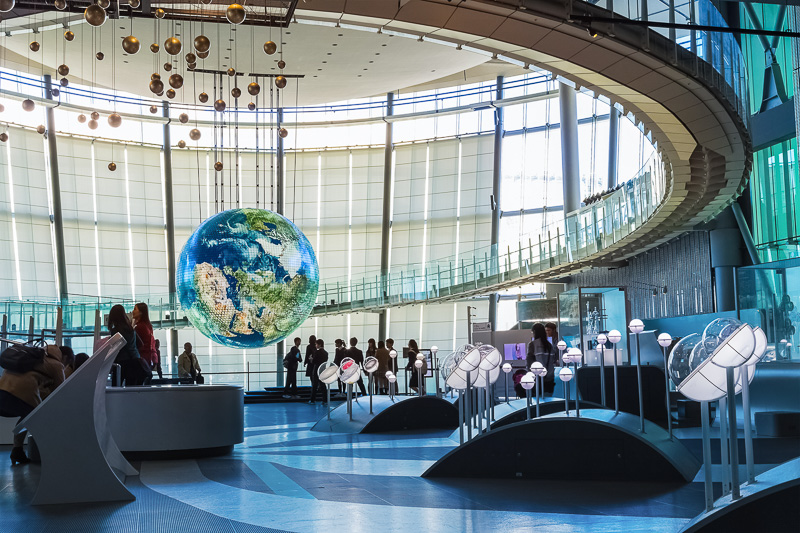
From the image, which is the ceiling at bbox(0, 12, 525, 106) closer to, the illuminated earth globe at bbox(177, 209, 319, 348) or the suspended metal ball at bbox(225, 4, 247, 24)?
the illuminated earth globe at bbox(177, 209, 319, 348)

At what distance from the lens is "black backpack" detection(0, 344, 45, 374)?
319 inches

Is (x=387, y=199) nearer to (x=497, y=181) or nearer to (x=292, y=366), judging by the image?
(x=497, y=181)

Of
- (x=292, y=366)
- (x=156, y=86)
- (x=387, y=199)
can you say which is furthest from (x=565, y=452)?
(x=387, y=199)

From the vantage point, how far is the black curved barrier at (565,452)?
7.42 metres

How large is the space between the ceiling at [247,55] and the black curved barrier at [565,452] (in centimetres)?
1172

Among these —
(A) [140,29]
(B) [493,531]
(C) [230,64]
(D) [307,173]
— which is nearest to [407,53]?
(C) [230,64]

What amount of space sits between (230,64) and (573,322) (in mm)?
11259

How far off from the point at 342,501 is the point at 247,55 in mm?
16451

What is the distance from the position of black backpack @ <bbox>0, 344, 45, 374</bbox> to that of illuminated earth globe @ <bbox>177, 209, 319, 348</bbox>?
2554 mm

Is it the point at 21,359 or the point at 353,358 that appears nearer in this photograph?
the point at 21,359

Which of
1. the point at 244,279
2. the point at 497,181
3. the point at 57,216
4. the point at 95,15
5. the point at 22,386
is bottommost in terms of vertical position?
the point at 22,386

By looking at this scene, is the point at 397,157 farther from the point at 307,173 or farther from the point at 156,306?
the point at 156,306

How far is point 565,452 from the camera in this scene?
757cm

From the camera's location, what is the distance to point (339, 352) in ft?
70.5
